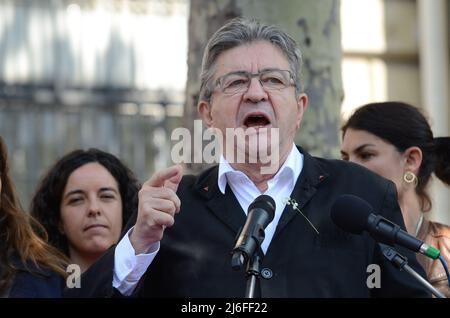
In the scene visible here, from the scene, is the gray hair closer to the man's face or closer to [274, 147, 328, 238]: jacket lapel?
the man's face

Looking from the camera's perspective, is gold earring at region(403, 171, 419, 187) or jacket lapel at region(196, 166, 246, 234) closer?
jacket lapel at region(196, 166, 246, 234)

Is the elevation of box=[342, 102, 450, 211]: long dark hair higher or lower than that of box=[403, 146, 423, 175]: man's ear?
higher

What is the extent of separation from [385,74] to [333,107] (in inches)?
283

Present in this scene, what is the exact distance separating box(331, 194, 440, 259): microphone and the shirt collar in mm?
373

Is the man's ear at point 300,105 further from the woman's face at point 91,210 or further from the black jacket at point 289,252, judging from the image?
the woman's face at point 91,210

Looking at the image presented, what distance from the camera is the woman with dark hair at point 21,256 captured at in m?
4.72

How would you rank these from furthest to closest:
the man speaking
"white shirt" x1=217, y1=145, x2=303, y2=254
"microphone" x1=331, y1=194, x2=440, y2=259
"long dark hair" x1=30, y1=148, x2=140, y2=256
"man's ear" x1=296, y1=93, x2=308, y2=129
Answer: "long dark hair" x1=30, y1=148, x2=140, y2=256 < "man's ear" x1=296, y1=93, x2=308, y2=129 < "white shirt" x1=217, y1=145, x2=303, y2=254 < the man speaking < "microphone" x1=331, y1=194, x2=440, y2=259

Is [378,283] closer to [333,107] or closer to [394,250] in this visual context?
[394,250]

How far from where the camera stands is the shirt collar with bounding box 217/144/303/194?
4434mm

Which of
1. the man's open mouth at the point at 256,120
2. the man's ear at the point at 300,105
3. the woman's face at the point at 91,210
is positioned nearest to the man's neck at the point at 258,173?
the man's open mouth at the point at 256,120

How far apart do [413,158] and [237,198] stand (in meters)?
1.44

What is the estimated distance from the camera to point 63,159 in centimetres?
616

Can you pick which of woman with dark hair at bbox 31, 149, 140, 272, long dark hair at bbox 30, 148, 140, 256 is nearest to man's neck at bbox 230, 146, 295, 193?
woman with dark hair at bbox 31, 149, 140, 272

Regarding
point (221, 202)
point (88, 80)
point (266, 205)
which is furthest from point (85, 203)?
point (88, 80)
